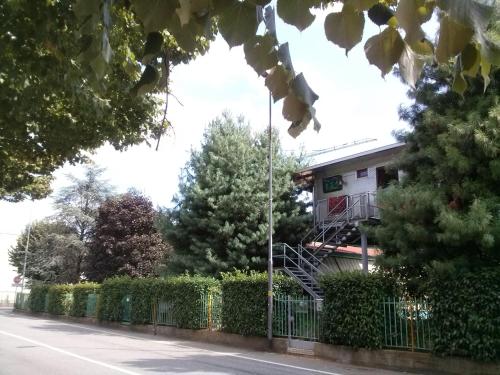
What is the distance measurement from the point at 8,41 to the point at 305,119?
18.7 feet

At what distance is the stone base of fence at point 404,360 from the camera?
1202cm

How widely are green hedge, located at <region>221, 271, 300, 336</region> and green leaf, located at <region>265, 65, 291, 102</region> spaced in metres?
17.0

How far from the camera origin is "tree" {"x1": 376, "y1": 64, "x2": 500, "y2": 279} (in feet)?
41.6

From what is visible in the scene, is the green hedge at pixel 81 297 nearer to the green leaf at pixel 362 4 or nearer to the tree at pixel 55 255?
the tree at pixel 55 255

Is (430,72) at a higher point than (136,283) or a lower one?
higher

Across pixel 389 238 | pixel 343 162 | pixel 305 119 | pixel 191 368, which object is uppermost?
pixel 343 162

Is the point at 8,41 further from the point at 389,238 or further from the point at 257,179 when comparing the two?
the point at 257,179

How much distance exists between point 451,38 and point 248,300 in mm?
18195

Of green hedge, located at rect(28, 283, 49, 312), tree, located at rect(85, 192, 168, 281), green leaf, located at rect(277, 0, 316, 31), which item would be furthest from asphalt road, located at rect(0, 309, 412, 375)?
green hedge, located at rect(28, 283, 49, 312)

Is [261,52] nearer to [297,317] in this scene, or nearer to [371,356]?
[371,356]

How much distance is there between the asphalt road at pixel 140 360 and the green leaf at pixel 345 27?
436 inches

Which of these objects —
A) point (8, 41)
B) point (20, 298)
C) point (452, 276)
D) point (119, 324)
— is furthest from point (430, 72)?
point (20, 298)

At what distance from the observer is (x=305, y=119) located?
2070 millimetres

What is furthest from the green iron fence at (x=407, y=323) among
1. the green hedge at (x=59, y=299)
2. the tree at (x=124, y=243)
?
the green hedge at (x=59, y=299)
